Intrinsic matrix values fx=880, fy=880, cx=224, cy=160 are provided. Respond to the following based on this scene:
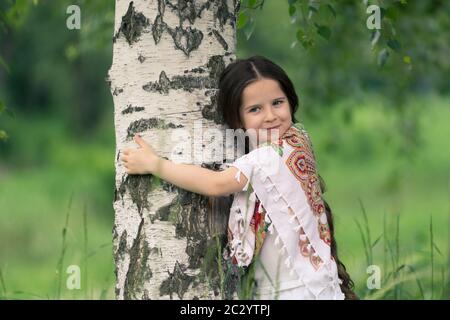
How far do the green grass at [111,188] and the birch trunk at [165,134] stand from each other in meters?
0.58

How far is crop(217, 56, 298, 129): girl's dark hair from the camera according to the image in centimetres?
309

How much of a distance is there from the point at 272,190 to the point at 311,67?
4643 mm

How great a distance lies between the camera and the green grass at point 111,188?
8547 millimetres

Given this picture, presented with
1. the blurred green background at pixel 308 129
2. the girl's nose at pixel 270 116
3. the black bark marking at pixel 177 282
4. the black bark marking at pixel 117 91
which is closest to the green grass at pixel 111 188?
the blurred green background at pixel 308 129

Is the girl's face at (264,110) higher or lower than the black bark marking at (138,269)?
higher

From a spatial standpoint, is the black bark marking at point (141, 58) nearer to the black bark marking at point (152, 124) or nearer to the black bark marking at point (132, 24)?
the black bark marking at point (132, 24)

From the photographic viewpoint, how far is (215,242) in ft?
9.98

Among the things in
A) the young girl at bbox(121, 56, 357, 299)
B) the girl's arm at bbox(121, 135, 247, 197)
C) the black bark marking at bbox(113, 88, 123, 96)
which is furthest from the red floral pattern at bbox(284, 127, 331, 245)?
the black bark marking at bbox(113, 88, 123, 96)

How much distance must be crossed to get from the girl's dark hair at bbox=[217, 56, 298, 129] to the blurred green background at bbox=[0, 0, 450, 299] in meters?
0.23

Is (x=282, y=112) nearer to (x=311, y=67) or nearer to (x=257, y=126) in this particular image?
(x=257, y=126)

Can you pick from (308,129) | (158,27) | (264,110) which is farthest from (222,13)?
(308,129)

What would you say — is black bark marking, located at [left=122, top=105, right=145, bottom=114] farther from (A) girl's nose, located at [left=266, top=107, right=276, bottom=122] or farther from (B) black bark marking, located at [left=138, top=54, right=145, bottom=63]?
(A) girl's nose, located at [left=266, top=107, right=276, bottom=122]

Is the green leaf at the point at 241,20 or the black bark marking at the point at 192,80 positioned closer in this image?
the black bark marking at the point at 192,80
